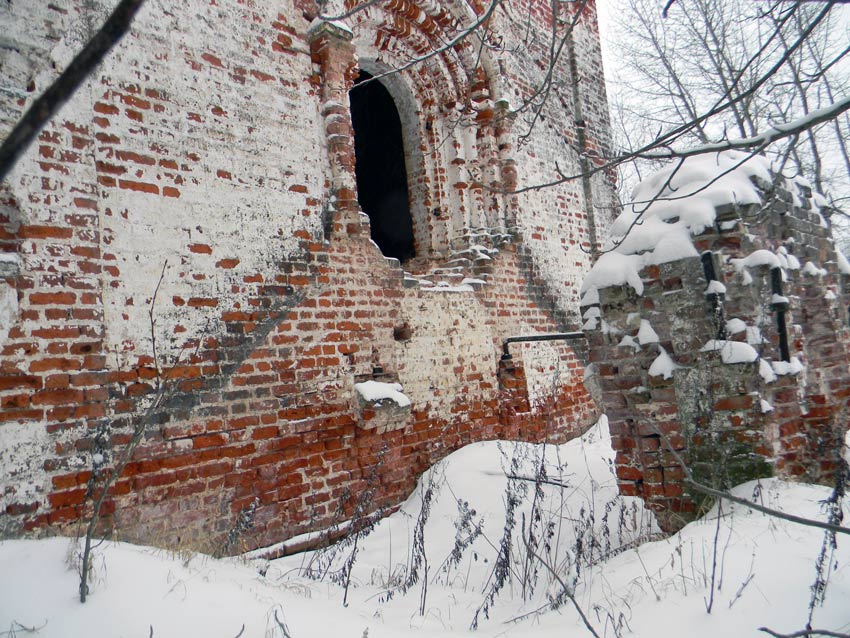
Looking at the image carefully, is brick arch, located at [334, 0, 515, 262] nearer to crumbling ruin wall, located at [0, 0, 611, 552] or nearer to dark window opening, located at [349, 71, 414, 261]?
crumbling ruin wall, located at [0, 0, 611, 552]

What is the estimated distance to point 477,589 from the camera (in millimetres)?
3156

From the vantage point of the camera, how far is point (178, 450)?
11.2 ft

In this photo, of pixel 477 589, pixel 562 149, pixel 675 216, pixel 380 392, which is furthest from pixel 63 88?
pixel 562 149

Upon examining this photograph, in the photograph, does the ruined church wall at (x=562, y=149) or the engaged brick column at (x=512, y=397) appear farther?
the ruined church wall at (x=562, y=149)

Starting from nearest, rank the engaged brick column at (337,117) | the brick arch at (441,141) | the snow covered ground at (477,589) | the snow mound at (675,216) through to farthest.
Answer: the snow covered ground at (477,589) → the snow mound at (675,216) → the engaged brick column at (337,117) → the brick arch at (441,141)

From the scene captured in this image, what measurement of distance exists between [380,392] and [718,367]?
2.36 m

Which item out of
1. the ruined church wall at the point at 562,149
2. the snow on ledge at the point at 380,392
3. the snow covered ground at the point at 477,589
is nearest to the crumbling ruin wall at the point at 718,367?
the snow covered ground at the point at 477,589

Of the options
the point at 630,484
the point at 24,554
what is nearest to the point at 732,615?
the point at 630,484

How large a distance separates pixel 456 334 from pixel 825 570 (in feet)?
11.5

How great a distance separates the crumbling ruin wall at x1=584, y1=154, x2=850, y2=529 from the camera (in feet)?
9.96

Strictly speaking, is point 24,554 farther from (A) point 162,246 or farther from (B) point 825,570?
(B) point 825,570

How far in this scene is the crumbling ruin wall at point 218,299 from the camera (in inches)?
120

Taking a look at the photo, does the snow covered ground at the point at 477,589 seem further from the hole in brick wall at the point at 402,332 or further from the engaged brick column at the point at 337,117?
the engaged brick column at the point at 337,117

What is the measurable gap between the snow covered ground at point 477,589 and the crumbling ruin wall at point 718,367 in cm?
24
